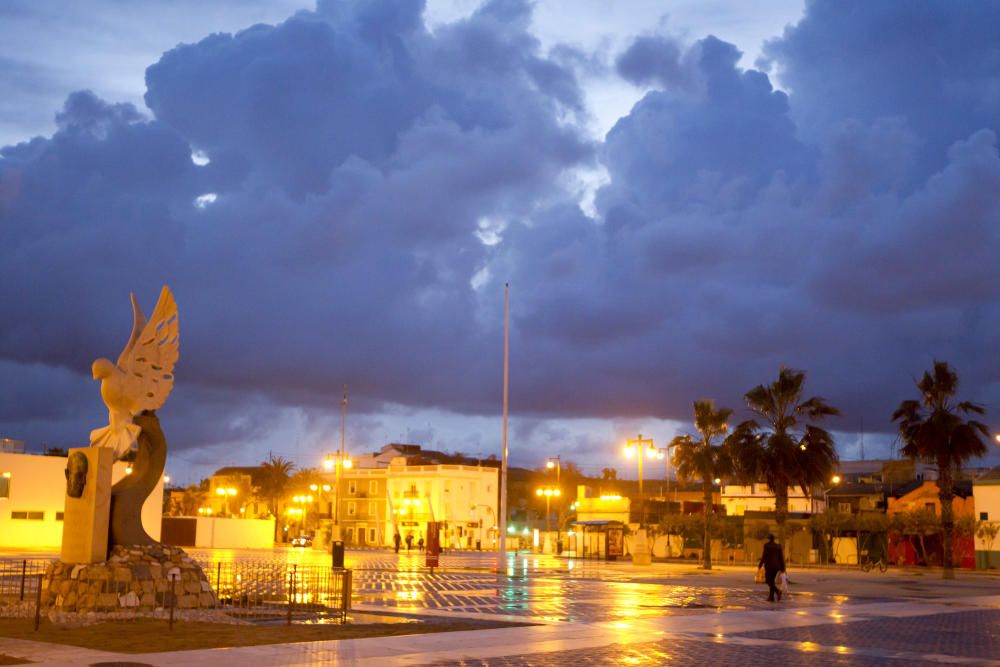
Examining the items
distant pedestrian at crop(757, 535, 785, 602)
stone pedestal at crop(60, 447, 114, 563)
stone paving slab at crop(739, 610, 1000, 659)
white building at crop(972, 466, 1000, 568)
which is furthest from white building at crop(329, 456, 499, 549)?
stone pedestal at crop(60, 447, 114, 563)

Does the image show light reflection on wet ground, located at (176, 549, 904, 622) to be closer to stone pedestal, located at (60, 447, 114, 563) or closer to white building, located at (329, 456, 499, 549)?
stone pedestal, located at (60, 447, 114, 563)

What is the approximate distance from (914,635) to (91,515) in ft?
53.1

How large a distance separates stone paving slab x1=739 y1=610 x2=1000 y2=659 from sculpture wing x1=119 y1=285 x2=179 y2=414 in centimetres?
1351

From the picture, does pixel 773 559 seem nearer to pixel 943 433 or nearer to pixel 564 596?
pixel 564 596

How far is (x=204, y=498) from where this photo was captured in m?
136

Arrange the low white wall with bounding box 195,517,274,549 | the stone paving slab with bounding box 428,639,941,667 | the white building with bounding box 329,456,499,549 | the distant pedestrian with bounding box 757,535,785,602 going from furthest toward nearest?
the white building with bounding box 329,456,499,549, the low white wall with bounding box 195,517,274,549, the distant pedestrian with bounding box 757,535,785,602, the stone paving slab with bounding box 428,639,941,667

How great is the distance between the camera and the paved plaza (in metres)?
14.8

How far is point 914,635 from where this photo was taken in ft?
63.7

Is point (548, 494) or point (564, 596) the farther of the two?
point (548, 494)

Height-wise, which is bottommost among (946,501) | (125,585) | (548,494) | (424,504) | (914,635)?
(914,635)

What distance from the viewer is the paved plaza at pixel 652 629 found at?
48.4 feet

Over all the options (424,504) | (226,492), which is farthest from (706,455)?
(226,492)

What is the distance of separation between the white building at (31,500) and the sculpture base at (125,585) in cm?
4557

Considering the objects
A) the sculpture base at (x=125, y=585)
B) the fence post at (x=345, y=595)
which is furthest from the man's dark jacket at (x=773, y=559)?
the sculpture base at (x=125, y=585)
